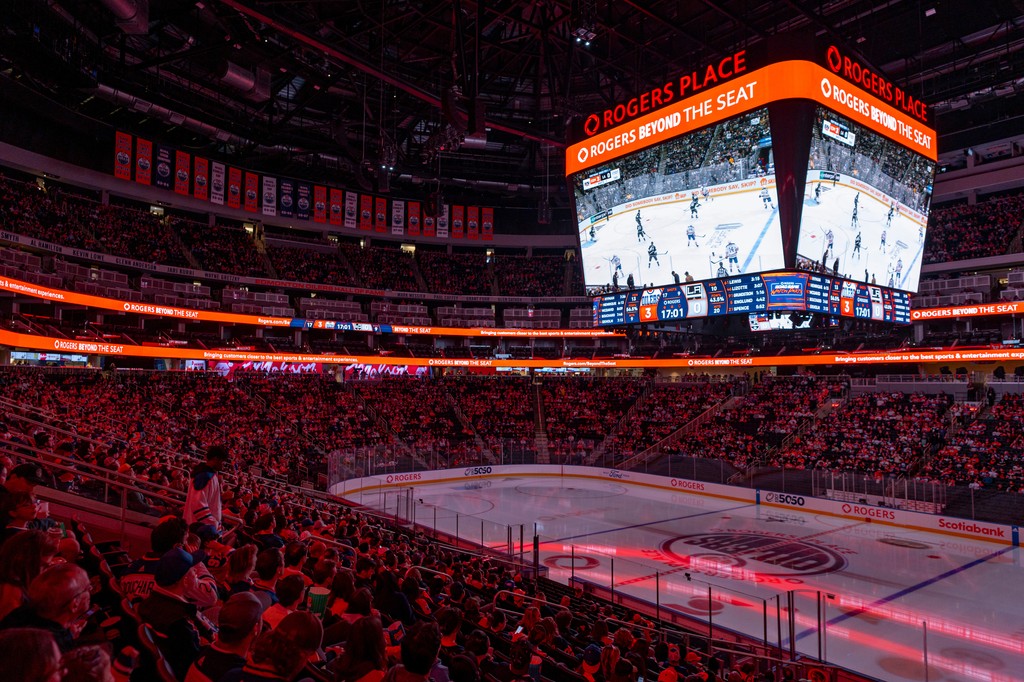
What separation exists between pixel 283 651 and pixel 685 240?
51.9ft

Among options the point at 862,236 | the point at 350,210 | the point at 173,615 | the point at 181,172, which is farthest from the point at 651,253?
the point at 350,210

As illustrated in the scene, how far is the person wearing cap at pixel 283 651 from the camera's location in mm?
2730

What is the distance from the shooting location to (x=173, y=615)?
3645 mm

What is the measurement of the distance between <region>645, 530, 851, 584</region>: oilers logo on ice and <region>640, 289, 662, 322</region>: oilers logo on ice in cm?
751

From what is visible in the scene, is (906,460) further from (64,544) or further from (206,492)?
(64,544)

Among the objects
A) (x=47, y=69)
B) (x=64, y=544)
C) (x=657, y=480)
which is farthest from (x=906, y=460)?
(x=47, y=69)

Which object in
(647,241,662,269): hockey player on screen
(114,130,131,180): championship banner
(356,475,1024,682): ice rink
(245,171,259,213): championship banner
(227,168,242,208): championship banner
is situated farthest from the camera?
(245,171,259,213): championship banner

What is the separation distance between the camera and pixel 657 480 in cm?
3534

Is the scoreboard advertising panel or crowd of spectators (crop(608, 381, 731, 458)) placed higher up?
the scoreboard advertising panel

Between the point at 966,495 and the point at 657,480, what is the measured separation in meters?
14.6

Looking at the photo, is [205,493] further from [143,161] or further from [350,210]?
[350,210]

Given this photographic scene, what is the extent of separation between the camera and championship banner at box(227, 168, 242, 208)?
42750 millimetres

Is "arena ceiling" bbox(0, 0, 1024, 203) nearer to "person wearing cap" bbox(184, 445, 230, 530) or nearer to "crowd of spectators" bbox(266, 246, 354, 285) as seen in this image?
"crowd of spectators" bbox(266, 246, 354, 285)

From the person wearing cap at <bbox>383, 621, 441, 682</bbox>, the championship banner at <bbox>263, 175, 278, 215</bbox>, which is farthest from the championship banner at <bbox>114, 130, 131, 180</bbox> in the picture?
the person wearing cap at <bbox>383, 621, 441, 682</bbox>
